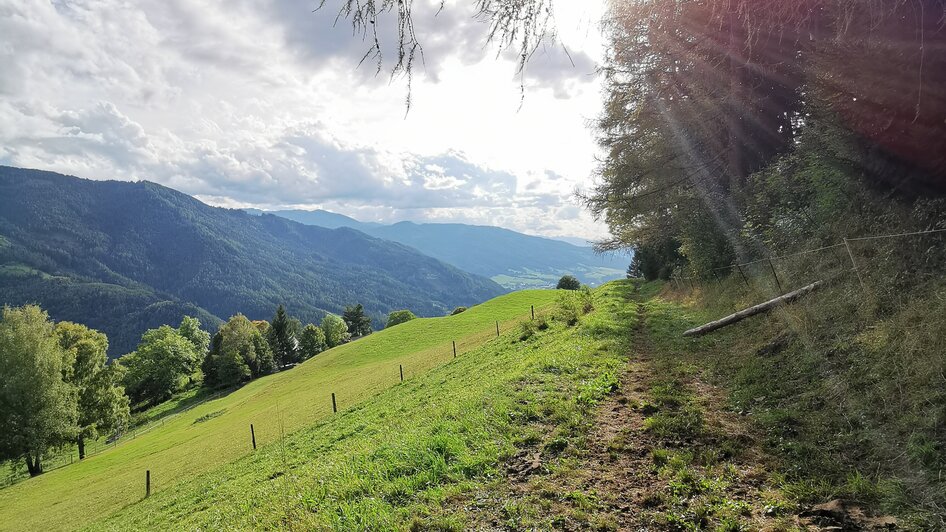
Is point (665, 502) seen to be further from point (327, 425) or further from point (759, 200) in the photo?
point (327, 425)

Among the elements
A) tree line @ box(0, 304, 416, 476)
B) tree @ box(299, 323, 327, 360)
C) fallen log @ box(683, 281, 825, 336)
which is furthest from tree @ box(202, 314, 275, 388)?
fallen log @ box(683, 281, 825, 336)

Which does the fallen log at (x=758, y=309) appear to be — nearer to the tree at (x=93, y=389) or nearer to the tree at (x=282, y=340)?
the tree at (x=93, y=389)

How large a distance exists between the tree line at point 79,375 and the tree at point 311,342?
782 cm

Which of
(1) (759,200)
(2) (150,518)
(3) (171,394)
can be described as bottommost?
(3) (171,394)

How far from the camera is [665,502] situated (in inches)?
196

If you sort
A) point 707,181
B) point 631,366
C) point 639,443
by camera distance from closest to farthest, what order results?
point 639,443
point 631,366
point 707,181

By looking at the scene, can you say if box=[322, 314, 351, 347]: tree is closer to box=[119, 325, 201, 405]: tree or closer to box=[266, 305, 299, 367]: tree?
box=[266, 305, 299, 367]: tree

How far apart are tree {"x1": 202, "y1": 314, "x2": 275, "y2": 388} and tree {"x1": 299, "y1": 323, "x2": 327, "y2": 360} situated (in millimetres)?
8707

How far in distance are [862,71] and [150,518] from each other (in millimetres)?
23466

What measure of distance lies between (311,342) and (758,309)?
92.4 meters

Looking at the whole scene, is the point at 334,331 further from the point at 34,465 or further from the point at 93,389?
the point at 34,465

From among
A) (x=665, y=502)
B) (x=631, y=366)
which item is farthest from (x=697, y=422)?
(x=631, y=366)

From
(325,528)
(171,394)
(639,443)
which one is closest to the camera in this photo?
(325,528)

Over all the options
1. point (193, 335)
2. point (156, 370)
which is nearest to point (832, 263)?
point (156, 370)
